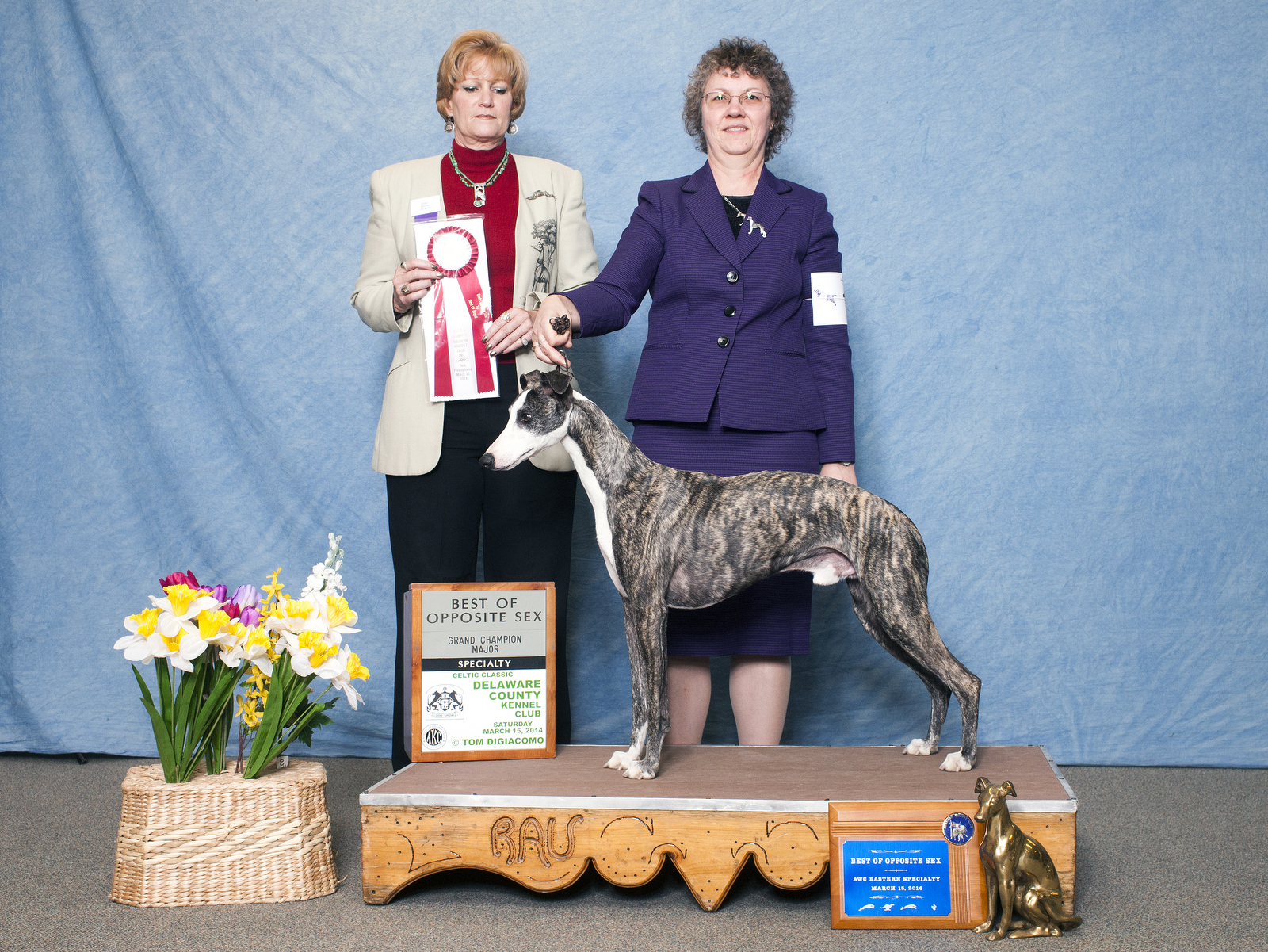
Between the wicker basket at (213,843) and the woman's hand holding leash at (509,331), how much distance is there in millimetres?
1003

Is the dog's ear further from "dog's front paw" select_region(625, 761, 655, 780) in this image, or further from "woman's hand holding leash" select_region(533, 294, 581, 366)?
"dog's front paw" select_region(625, 761, 655, 780)

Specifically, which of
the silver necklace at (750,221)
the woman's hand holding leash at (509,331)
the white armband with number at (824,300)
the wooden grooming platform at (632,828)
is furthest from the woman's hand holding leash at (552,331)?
the wooden grooming platform at (632,828)

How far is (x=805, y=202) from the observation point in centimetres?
229

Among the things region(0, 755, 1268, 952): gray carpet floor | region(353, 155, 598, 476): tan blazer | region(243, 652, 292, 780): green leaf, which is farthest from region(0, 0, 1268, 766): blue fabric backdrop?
region(243, 652, 292, 780): green leaf

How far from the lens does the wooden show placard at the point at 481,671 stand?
213 centimetres

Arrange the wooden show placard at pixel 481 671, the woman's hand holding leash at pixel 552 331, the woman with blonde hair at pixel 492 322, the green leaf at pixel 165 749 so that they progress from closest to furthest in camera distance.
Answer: the green leaf at pixel 165 749 → the woman's hand holding leash at pixel 552 331 → the wooden show placard at pixel 481 671 → the woman with blonde hair at pixel 492 322

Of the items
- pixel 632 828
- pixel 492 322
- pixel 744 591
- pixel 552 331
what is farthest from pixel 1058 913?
pixel 492 322

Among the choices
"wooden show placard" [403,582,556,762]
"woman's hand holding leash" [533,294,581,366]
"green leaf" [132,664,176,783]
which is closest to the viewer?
"green leaf" [132,664,176,783]

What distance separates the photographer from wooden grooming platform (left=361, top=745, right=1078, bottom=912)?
1793 millimetres

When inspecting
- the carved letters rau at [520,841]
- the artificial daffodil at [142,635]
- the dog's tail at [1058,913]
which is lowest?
the dog's tail at [1058,913]

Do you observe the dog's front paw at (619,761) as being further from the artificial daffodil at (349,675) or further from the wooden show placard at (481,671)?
the artificial daffodil at (349,675)

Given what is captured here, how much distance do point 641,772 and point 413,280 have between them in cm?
120

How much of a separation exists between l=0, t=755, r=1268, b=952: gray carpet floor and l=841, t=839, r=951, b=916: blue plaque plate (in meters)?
0.05

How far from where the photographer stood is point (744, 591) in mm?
2281
